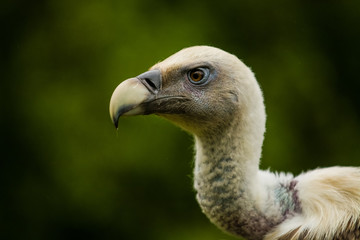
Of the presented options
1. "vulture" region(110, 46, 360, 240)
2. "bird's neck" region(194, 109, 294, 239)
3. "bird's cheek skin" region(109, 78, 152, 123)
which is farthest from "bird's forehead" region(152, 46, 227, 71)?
"bird's neck" region(194, 109, 294, 239)

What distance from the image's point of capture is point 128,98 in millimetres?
2508

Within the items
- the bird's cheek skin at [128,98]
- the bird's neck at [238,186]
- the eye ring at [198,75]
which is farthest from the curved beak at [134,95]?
the bird's neck at [238,186]

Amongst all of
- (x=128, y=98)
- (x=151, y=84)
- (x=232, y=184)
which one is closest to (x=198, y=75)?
(x=151, y=84)

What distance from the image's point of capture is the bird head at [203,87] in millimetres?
2646

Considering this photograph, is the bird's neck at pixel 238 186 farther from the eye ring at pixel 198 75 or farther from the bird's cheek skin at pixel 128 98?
the bird's cheek skin at pixel 128 98

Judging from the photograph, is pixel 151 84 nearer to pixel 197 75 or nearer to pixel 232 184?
pixel 197 75

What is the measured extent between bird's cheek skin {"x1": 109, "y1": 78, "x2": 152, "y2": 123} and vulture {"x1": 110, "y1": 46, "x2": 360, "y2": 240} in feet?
0.06

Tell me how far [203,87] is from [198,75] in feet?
0.19

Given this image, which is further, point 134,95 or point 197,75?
point 197,75

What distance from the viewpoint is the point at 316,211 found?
104 inches

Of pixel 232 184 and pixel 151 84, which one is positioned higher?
pixel 151 84

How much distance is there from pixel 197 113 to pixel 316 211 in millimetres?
627

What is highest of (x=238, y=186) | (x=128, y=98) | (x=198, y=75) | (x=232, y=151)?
(x=198, y=75)

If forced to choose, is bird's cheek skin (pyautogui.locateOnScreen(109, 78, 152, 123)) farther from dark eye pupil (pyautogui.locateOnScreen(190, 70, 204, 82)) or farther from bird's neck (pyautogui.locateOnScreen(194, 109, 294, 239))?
bird's neck (pyautogui.locateOnScreen(194, 109, 294, 239))
